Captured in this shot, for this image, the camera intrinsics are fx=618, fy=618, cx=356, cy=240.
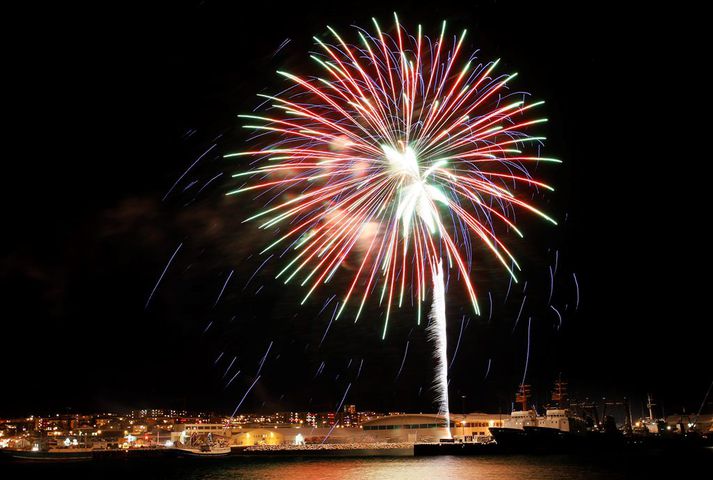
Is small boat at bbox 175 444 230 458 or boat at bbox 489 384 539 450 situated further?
small boat at bbox 175 444 230 458

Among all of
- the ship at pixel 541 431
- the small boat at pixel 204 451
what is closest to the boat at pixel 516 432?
the ship at pixel 541 431

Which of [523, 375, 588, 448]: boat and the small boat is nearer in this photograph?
[523, 375, 588, 448]: boat

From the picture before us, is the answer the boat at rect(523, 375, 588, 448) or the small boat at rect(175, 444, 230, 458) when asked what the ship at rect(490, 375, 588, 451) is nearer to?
the boat at rect(523, 375, 588, 448)

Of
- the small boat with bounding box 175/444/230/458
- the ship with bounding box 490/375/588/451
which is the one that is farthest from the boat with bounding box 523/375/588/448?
the small boat with bounding box 175/444/230/458

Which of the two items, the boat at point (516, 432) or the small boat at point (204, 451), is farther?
the small boat at point (204, 451)

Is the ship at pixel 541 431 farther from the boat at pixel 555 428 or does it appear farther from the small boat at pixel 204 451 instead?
the small boat at pixel 204 451

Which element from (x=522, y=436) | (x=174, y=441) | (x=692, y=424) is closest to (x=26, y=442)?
(x=174, y=441)

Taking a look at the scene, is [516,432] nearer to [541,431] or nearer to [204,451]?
[541,431]

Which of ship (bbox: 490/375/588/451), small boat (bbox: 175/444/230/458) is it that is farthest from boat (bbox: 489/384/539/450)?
small boat (bbox: 175/444/230/458)

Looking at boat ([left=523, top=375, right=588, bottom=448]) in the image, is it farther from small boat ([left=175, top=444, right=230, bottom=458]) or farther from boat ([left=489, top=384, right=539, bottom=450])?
small boat ([left=175, top=444, right=230, bottom=458])

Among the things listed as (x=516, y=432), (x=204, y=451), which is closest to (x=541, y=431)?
(x=516, y=432)

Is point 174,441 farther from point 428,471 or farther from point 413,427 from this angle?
point 428,471
